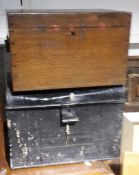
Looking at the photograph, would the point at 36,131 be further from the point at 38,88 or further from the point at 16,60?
the point at 16,60

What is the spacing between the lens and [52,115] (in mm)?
1056

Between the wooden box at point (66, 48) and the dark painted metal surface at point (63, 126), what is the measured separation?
0.06 metres

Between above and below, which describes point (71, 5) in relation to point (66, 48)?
above

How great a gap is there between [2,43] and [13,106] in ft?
1.42

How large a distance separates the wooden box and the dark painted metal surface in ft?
0.20

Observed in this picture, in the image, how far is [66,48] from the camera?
3.25 feet

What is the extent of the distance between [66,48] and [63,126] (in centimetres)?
30

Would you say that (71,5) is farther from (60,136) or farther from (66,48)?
(60,136)

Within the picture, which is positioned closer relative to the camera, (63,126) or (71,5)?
(63,126)

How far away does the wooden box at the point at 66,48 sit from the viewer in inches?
37.4

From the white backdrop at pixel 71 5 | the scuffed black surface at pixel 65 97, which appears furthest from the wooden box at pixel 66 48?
the white backdrop at pixel 71 5

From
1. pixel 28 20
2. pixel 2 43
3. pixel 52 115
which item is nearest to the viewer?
pixel 28 20

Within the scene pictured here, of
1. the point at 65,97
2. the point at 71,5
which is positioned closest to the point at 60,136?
the point at 65,97

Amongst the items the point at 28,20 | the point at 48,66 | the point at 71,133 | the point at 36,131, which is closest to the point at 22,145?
the point at 36,131
